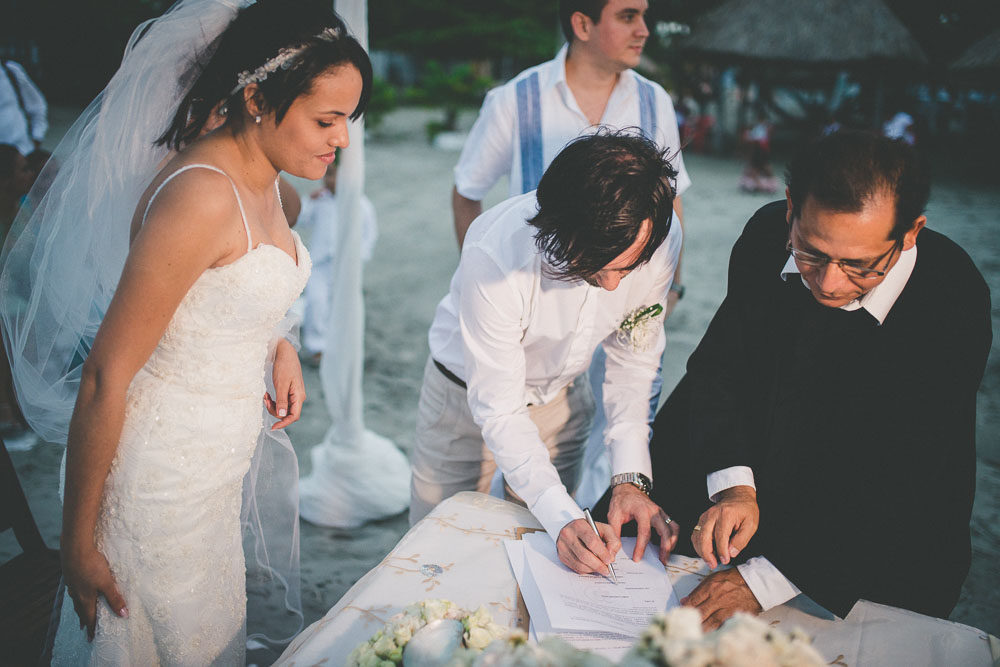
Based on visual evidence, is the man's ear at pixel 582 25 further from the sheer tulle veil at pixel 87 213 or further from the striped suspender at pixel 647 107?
the sheer tulle veil at pixel 87 213

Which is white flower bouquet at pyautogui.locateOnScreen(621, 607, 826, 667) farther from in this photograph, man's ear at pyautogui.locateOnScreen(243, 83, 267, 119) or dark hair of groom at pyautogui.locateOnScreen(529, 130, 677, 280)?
man's ear at pyautogui.locateOnScreen(243, 83, 267, 119)

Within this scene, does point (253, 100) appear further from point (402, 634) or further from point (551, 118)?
point (551, 118)

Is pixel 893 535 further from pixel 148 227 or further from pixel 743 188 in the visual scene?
pixel 743 188

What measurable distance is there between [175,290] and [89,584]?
0.69 metres

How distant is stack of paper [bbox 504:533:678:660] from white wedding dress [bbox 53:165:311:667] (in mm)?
748

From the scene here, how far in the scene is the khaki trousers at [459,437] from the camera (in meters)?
2.30

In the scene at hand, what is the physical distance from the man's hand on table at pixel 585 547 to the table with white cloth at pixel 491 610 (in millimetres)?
145

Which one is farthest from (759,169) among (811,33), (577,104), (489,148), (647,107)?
(489,148)

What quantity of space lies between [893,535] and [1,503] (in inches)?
91.9

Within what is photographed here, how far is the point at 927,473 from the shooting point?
59.9 inches

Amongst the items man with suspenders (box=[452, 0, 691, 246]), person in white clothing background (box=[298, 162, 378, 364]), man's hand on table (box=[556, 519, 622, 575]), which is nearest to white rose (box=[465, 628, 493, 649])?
man's hand on table (box=[556, 519, 622, 575])

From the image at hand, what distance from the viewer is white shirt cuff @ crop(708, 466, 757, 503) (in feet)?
5.67

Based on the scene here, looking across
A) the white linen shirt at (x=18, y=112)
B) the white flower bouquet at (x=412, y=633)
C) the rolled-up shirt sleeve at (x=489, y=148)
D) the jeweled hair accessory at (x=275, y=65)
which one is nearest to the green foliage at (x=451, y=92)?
the white linen shirt at (x=18, y=112)

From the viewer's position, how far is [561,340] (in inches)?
79.0
